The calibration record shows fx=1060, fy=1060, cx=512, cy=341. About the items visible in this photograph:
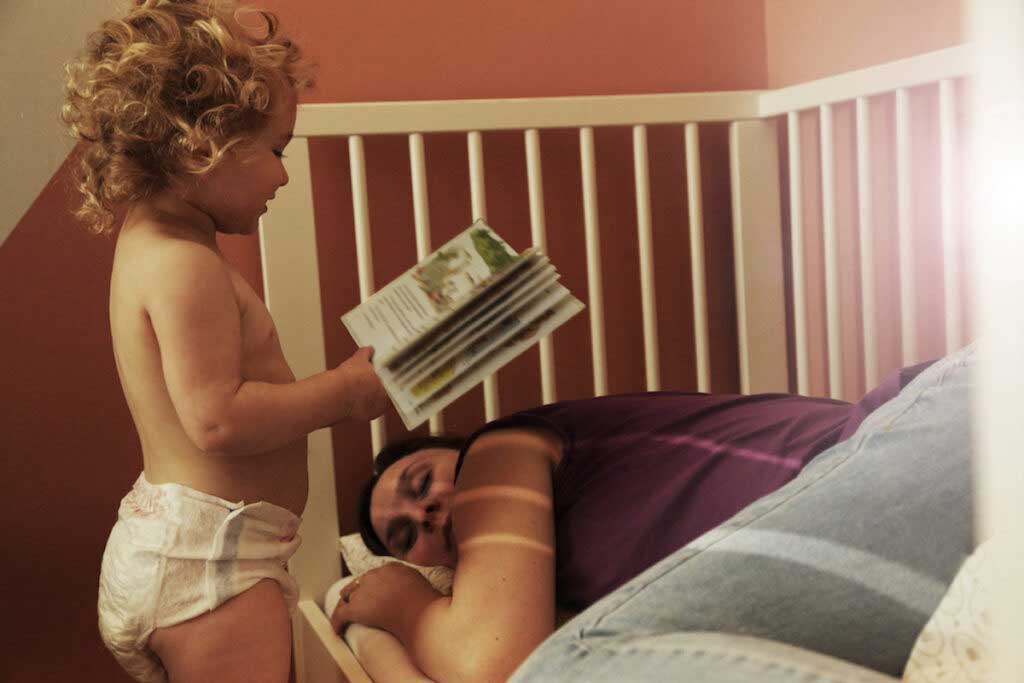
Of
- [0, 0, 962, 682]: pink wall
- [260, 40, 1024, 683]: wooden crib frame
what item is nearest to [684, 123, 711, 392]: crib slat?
[260, 40, 1024, 683]: wooden crib frame

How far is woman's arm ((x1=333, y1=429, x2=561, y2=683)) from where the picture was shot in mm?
950

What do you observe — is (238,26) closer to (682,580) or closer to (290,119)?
(290,119)

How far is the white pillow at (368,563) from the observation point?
4.13ft

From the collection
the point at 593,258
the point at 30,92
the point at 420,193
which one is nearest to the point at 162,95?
the point at 30,92

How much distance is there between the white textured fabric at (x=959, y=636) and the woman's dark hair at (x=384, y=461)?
2.25 feet

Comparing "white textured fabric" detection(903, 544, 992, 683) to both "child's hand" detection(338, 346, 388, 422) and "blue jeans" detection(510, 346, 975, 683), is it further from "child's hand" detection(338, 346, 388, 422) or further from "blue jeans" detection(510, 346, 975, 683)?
"child's hand" detection(338, 346, 388, 422)

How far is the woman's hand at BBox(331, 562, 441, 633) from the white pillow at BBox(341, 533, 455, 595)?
0.05 metres

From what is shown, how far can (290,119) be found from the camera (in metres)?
1.06

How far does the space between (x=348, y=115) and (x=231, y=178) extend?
40 centimetres

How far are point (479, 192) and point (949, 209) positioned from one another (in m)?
0.59

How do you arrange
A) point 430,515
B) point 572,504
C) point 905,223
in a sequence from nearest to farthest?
point 572,504
point 430,515
point 905,223

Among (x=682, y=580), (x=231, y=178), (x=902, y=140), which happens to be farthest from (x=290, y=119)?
(x=902, y=140)

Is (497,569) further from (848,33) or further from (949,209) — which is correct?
(848,33)

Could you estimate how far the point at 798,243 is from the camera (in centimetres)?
152
